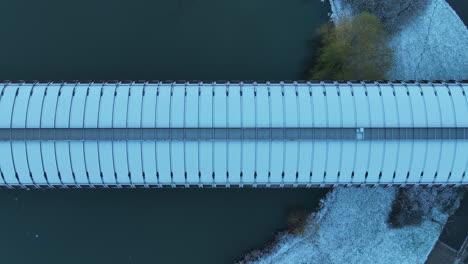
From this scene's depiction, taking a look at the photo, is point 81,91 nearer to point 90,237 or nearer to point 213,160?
point 213,160

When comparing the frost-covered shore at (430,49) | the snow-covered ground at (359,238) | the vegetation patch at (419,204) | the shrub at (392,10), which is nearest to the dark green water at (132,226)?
the snow-covered ground at (359,238)

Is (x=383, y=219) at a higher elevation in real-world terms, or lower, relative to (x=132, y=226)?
higher

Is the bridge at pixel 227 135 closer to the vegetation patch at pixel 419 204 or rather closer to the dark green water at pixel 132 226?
the vegetation patch at pixel 419 204

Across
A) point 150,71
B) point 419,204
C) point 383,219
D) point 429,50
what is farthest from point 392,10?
point 150,71

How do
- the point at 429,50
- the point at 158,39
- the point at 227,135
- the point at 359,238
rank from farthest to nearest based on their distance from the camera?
the point at 158,39 → the point at 429,50 → the point at 359,238 → the point at 227,135

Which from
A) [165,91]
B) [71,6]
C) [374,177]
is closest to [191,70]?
[165,91]

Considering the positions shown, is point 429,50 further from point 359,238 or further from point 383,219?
point 359,238

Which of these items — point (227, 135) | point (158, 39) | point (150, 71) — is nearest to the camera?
A: point (227, 135)
